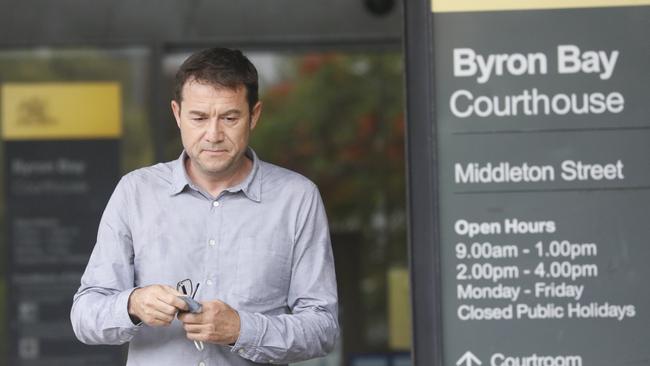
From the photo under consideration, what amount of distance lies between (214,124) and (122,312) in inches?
20.7

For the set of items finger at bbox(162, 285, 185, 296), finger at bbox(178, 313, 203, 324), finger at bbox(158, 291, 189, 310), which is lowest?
finger at bbox(178, 313, 203, 324)

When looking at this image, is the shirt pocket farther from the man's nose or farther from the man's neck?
the man's nose

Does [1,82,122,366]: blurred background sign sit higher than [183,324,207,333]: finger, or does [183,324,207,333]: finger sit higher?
[1,82,122,366]: blurred background sign

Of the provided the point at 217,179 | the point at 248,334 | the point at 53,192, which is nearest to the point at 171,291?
the point at 248,334

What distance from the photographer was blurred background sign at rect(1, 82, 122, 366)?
6754 mm

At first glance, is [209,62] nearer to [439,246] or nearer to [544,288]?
[439,246]

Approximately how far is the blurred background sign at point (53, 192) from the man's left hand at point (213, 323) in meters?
3.95

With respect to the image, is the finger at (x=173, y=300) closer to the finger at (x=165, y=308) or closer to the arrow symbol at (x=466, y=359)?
the finger at (x=165, y=308)

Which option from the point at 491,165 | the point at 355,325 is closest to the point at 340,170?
the point at 355,325

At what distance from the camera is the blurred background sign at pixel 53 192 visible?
6.75 m

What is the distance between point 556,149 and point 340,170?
596cm

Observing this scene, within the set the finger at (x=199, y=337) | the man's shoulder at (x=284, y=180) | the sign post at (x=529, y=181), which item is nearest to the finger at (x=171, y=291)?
the finger at (x=199, y=337)

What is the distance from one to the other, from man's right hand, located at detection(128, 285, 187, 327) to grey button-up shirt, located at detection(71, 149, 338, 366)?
14cm

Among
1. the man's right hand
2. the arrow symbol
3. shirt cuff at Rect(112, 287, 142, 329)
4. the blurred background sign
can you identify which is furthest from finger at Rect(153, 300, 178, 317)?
the blurred background sign
